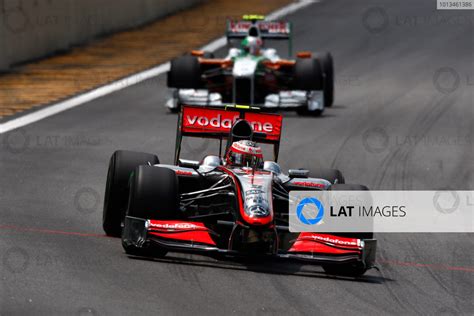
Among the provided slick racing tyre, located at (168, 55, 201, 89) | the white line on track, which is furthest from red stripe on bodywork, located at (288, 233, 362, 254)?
slick racing tyre, located at (168, 55, 201, 89)

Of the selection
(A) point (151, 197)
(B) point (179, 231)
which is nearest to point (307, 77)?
(A) point (151, 197)

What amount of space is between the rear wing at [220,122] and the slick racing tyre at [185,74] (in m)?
A: 10.1

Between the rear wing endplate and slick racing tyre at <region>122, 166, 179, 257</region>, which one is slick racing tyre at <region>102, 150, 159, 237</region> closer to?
slick racing tyre at <region>122, 166, 179, 257</region>

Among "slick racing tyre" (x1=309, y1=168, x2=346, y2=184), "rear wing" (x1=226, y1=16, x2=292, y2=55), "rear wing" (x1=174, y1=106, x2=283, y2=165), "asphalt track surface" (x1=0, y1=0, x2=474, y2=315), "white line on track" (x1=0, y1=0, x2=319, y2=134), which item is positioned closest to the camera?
"asphalt track surface" (x1=0, y1=0, x2=474, y2=315)

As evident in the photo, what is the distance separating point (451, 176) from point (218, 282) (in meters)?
7.93

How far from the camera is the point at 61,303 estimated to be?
28.6ft

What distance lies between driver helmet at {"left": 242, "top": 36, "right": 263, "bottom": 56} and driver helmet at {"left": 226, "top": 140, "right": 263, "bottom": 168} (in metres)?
11.6

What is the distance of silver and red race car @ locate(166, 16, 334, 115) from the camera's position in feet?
72.9

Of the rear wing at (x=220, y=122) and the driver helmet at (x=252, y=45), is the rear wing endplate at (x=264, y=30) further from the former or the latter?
the rear wing at (x=220, y=122)

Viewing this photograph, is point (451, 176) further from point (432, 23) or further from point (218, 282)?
point (432, 23)

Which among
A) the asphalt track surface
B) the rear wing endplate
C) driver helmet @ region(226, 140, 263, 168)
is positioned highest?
the rear wing endplate

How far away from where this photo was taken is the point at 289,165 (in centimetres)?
1719

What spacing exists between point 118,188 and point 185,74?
11296 mm

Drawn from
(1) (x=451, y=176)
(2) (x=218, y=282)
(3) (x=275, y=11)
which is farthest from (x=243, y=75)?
(3) (x=275, y=11)
